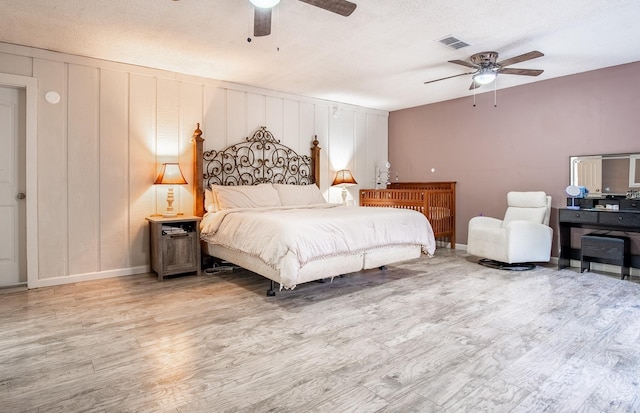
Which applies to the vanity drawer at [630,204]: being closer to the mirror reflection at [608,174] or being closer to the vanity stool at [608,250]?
the mirror reflection at [608,174]

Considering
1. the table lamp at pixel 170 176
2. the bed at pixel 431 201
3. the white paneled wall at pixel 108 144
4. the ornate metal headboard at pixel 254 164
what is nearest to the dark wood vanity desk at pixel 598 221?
the bed at pixel 431 201

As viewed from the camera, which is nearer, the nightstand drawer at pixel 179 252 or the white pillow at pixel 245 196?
the nightstand drawer at pixel 179 252

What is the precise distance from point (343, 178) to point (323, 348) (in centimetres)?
426

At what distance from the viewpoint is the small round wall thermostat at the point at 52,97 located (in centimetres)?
396

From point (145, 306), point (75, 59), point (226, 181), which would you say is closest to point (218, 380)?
point (145, 306)

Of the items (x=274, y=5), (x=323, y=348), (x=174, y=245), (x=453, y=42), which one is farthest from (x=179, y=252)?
(x=453, y=42)

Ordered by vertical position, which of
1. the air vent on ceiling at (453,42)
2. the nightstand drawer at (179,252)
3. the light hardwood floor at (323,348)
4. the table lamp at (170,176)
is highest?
the air vent on ceiling at (453,42)

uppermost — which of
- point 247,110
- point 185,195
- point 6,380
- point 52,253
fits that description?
point 247,110

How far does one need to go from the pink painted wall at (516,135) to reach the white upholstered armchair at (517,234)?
400 millimetres

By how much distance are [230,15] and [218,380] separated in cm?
281

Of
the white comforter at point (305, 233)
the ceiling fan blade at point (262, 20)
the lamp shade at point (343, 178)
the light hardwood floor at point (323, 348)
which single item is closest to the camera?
A: the light hardwood floor at point (323, 348)

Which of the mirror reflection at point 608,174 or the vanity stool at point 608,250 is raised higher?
the mirror reflection at point 608,174

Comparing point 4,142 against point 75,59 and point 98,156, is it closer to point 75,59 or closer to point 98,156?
point 98,156

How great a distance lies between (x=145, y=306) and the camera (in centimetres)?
330
